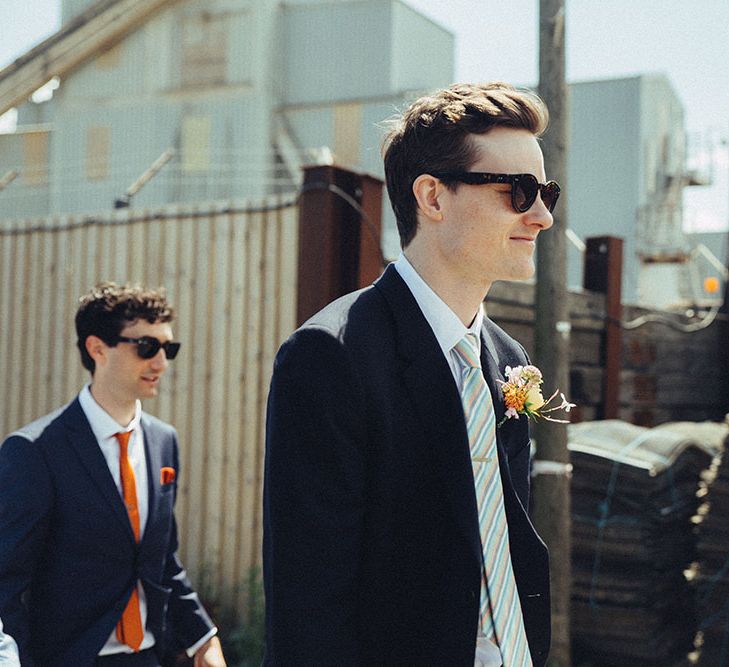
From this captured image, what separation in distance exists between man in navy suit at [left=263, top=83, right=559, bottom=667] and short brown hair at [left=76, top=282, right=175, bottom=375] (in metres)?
1.99

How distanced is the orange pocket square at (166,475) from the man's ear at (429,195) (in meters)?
1.85

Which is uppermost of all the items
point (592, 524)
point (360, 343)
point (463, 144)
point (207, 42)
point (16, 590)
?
point (207, 42)

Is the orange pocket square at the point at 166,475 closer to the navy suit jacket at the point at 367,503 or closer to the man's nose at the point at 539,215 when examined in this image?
the navy suit jacket at the point at 367,503

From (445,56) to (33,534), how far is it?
23.5m

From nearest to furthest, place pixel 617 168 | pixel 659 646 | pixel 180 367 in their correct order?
pixel 659 646 < pixel 180 367 < pixel 617 168

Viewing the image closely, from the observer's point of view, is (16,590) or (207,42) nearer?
(16,590)

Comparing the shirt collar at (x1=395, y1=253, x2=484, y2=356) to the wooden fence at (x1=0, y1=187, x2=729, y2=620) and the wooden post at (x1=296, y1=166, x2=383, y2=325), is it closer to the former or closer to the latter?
the wooden fence at (x1=0, y1=187, x2=729, y2=620)

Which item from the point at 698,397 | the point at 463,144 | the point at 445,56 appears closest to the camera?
the point at 463,144

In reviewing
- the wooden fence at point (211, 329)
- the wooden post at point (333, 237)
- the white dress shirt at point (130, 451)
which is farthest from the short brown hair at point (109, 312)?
the wooden fence at point (211, 329)

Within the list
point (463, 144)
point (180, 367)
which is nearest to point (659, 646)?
point (180, 367)

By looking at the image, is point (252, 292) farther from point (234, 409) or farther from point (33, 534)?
point (33, 534)

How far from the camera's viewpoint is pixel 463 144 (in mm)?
2207

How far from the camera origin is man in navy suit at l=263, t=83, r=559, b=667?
198 cm

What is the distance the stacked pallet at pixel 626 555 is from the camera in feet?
20.4
